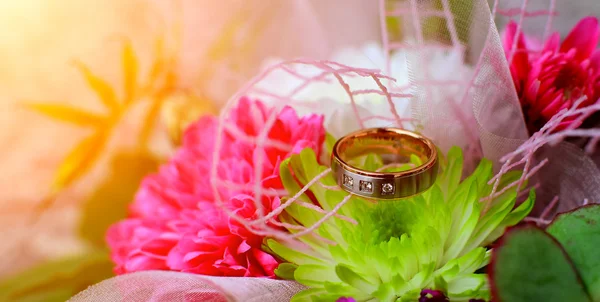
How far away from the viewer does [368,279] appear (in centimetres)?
29

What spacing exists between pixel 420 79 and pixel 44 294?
14.5 inches

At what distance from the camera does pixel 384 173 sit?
30 cm

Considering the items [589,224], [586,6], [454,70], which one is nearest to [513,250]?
[589,224]

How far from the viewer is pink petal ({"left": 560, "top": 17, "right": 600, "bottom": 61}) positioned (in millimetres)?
369

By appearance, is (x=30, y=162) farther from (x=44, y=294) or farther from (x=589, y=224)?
(x=589, y=224)

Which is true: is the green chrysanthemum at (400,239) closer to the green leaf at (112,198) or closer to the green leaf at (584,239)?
the green leaf at (584,239)

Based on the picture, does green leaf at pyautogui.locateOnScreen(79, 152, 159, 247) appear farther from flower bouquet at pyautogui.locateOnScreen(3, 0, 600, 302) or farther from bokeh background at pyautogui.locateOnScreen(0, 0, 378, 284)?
flower bouquet at pyautogui.locateOnScreen(3, 0, 600, 302)

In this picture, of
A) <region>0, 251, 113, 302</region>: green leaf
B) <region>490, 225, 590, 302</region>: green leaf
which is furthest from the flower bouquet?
<region>0, 251, 113, 302</region>: green leaf

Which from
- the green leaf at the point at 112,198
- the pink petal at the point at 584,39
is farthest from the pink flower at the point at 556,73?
the green leaf at the point at 112,198

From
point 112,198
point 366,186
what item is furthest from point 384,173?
point 112,198

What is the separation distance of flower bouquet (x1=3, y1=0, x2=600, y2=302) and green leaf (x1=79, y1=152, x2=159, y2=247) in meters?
0.12

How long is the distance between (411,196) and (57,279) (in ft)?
1.14

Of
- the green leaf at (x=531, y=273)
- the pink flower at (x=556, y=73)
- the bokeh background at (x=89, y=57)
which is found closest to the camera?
the green leaf at (x=531, y=273)

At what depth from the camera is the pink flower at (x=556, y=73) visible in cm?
34
